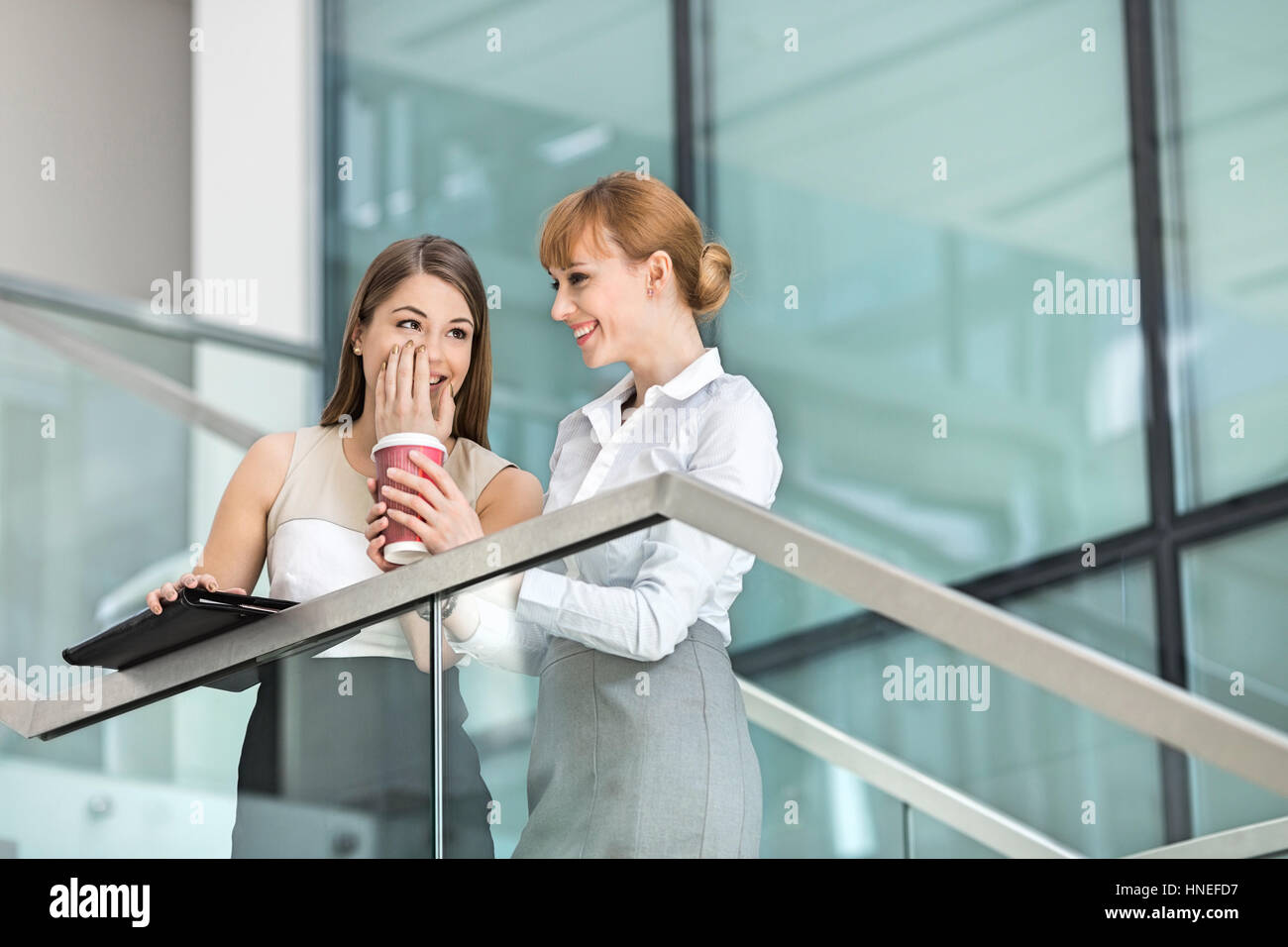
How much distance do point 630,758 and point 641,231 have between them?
73 cm

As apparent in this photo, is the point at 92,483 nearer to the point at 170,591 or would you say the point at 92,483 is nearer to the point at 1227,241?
the point at 170,591

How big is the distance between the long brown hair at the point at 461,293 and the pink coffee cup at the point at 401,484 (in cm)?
40

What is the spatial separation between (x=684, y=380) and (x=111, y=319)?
3205 mm

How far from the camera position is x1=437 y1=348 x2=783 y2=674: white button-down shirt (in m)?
1.52

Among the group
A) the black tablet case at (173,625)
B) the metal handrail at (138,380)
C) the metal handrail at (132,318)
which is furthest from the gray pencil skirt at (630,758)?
the metal handrail at (132,318)

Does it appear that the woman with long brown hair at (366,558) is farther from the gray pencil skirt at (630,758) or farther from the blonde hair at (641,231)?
the blonde hair at (641,231)

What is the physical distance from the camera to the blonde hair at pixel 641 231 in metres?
2.00

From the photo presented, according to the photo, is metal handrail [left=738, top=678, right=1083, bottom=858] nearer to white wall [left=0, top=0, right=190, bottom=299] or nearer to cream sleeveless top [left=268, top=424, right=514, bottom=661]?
cream sleeveless top [left=268, top=424, right=514, bottom=661]

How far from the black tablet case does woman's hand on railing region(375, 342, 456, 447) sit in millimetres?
319

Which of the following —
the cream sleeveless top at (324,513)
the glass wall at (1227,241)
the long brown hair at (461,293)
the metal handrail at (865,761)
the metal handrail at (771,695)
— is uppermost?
the glass wall at (1227,241)

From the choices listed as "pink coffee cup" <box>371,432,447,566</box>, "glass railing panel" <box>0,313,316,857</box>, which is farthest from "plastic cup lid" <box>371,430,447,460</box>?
"glass railing panel" <box>0,313,316,857</box>

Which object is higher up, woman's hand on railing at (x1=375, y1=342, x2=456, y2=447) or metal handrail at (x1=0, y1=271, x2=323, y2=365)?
metal handrail at (x1=0, y1=271, x2=323, y2=365)

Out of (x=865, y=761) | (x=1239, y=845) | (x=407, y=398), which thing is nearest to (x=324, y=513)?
(x=407, y=398)
